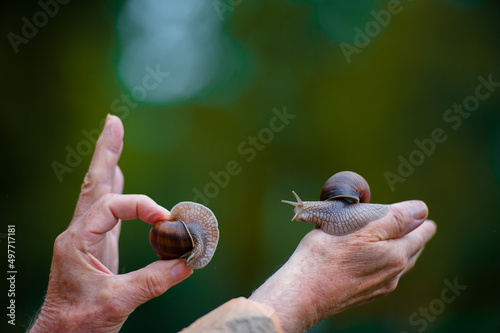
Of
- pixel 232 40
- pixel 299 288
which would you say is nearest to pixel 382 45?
pixel 232 40

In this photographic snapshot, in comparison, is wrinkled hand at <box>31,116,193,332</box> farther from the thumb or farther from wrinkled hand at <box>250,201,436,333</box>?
wrinkled hand at <box>250,201,436,333</box>

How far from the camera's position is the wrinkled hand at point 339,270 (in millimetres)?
1922

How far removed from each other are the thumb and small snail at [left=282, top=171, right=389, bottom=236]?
0.86 m

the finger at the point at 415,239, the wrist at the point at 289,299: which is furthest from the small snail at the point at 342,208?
the wrist at the point at 289,299

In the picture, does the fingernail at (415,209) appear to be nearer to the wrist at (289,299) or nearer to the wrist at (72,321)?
the wrist at (289,299)

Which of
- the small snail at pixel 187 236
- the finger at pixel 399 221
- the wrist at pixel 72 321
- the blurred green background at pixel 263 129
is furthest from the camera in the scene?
the blurred green background at pixel 263 129

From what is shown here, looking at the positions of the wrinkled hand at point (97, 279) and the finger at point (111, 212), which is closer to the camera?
the wrinkled hand at point (97, 279)

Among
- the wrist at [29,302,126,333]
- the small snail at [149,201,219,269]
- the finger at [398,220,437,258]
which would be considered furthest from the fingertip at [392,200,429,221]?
the wrist at [29,302,126,333]

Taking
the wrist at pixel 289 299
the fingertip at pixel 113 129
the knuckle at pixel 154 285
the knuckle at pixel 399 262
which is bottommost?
the knuckle at pixel 399 262

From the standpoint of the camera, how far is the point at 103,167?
2.64 m

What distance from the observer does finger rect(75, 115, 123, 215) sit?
2.58 metres

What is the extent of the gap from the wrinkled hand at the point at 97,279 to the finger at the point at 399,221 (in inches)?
42.0

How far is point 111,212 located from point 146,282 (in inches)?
16.9

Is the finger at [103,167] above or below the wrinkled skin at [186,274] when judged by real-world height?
above
